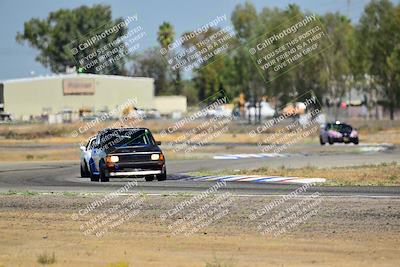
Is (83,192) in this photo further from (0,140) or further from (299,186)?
(0,140)

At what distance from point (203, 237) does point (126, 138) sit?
39.1 ft

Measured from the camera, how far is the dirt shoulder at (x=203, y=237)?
12516mm

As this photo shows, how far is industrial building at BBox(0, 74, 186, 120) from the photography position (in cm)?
7888

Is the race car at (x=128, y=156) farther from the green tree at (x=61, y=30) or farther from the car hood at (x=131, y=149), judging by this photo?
the green tree at (x=61, y=30)

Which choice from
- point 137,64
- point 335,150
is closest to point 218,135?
point 335,150

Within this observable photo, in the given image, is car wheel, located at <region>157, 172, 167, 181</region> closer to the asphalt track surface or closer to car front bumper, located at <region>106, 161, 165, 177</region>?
the asphalt track surface

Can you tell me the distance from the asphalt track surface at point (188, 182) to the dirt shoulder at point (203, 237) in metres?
2.74

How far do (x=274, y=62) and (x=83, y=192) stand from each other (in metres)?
65.8

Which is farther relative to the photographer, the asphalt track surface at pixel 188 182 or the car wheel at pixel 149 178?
the car wheel at pixel 149 178

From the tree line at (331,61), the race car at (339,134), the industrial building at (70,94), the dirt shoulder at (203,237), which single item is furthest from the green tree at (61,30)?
the dirt shoulder at (203,237)

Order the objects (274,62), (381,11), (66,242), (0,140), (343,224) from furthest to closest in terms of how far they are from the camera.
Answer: (274,62), (381,11), (0,140), (343,224), (66,242)

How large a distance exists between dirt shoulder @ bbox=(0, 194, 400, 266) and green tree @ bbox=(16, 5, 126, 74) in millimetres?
112187

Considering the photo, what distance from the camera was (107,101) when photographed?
A: 9638 centimetres

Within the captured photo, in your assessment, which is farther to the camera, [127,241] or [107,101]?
[107,101]
